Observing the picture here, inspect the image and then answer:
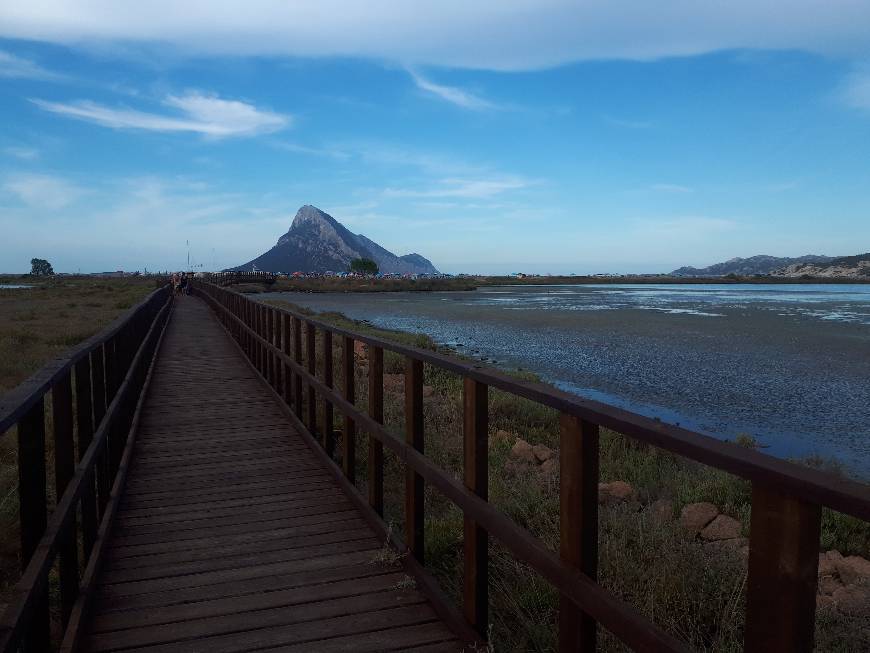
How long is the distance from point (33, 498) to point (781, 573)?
2.65m

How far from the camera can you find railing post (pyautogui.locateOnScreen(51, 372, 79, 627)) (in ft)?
10.6

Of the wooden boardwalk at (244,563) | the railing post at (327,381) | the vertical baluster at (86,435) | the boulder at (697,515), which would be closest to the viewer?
the wooden boardwalk at (244,563)

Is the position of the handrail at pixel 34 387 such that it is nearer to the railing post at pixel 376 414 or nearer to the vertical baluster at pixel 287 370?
the railing post at pixel 376 414

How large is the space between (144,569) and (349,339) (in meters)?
2.06

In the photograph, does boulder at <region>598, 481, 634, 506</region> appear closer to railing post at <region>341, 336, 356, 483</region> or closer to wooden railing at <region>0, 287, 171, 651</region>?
railing post at <region>341, 336, 356, 483</region>

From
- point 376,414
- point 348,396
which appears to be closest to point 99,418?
point 348,396

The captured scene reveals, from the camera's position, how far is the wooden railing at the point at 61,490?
8.30 feet

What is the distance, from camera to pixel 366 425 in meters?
4.57

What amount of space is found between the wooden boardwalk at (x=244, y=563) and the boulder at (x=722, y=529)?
121 inches

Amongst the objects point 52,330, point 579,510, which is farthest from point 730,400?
point 52,330

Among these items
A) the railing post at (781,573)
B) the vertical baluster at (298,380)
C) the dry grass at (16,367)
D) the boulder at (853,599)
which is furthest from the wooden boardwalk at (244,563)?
the boulder at (853,599)

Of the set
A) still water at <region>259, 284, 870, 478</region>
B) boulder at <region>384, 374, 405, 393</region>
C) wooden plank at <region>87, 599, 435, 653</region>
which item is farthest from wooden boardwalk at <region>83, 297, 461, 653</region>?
still water at <region>259, 284, 870, 478</region>

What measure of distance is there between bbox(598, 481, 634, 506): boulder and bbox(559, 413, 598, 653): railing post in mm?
4293

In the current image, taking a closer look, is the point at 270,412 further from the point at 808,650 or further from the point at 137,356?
the point at 808,650
